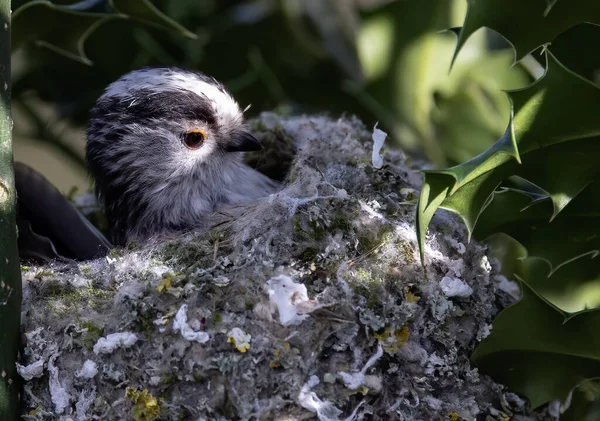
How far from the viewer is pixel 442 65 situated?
2.98 metres

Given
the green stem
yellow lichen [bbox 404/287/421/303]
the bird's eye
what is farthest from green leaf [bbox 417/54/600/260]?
the bird's eye

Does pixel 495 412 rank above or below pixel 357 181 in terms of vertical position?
below

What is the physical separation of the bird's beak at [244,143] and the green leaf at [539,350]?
124 cm

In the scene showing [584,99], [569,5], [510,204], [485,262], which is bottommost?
[485,262]

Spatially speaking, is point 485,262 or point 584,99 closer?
point 584,99

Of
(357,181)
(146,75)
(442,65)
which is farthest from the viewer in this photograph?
(442,65)

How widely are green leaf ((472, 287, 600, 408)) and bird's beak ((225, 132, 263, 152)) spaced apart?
1.24 meters

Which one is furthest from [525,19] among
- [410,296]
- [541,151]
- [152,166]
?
[152,166]

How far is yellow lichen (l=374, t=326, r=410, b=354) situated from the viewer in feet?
5.87

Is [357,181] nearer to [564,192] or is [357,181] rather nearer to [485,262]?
[485,262]

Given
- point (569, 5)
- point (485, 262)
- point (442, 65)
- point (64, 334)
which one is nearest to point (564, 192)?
point (569, 5)

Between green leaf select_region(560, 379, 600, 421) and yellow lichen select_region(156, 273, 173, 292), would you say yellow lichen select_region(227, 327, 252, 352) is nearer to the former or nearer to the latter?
yellow lichen select_region(156, 273, 173, 292)

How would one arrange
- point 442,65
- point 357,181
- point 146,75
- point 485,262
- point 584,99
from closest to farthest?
1. point 584,99
2. point 485,262
3. point 357,181
4. point 146,75
5. point 442,65

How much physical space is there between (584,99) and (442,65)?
1.51 m
